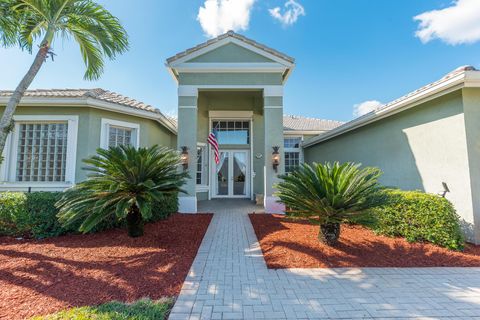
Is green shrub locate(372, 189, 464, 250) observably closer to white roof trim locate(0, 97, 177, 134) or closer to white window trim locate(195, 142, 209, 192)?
white window trim locate(195, 142, 209, 192)

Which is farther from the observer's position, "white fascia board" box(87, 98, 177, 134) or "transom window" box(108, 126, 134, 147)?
"transom window" box(108, 126, 134, 147)

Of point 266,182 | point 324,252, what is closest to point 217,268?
point 324,252

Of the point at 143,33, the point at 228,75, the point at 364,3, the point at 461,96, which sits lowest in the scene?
the point at 461,96

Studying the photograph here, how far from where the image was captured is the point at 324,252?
4.70 m

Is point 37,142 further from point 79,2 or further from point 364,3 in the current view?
point 364,3

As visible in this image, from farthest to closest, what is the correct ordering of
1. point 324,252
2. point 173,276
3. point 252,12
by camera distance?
point 252,12
point 324,252
point 173,276

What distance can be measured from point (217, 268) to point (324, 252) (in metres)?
2.38

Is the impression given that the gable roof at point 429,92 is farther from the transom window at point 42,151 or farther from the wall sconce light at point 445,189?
the transom window at point 42,151

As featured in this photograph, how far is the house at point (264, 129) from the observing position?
564 centimetres

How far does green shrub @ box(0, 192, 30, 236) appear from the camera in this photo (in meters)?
5.77

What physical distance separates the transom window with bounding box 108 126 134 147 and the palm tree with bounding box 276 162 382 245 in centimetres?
739

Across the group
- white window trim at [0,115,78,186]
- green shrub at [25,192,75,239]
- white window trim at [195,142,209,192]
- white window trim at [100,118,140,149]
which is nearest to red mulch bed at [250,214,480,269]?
green shrub at [25,192,75,239]

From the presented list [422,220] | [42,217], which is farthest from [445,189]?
[42,217]

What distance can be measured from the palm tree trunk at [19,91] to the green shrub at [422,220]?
9.46m
